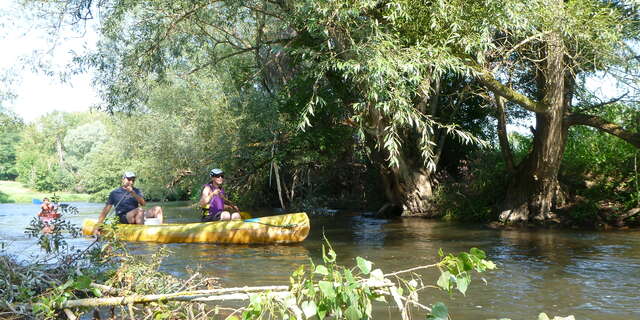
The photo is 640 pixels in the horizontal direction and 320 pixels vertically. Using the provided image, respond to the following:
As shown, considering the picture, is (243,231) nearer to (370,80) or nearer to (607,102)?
(370,80)

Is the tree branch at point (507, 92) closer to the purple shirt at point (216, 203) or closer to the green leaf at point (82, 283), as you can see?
the purple shirt at point (216, 203)

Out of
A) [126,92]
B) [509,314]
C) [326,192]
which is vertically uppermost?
[126,92]

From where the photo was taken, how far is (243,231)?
10.3m

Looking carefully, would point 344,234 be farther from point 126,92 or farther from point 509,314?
point 509,314

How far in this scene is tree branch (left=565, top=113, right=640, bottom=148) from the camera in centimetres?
1184

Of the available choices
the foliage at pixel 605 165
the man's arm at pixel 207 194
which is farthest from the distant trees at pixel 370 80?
the man's arm at pixel 207 194

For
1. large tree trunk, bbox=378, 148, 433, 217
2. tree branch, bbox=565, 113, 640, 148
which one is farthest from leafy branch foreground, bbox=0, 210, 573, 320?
large tree trunk, bbox=378, 148, 433, 217

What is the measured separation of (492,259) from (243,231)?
4192 millimetres

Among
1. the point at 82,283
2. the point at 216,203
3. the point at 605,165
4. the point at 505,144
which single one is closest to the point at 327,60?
the point at 216,203

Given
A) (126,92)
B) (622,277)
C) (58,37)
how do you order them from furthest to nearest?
1. (126,92)
2. (58,37)
3. (622,277)

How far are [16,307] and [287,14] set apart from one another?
23.4ft

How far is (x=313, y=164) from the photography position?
17.2 metres

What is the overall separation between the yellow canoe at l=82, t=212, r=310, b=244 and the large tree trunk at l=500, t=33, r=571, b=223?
5372mm

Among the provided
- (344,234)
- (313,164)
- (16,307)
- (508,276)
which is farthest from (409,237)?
(16,307)
